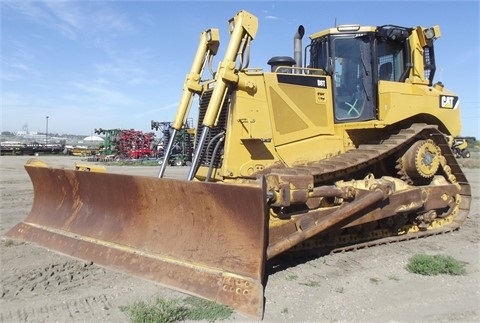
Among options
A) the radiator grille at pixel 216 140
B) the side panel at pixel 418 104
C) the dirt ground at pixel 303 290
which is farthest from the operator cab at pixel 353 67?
the dirt ground at pixel 303 290

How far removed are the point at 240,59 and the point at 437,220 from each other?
4051mm

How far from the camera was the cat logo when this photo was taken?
7273mm

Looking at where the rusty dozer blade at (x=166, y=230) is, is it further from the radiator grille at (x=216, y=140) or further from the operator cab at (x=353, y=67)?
the operator cab at (x=353, y=67)

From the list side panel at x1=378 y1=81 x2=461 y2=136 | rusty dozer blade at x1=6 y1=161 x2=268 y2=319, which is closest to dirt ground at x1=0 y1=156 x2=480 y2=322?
rusty dozer blade at x1=6 y1=161 x2=268 y2=319

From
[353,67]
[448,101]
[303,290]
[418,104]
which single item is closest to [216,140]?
[353,67]

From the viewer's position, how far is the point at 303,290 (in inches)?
177

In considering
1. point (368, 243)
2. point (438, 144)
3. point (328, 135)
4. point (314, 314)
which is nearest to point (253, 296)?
point (314, 314)

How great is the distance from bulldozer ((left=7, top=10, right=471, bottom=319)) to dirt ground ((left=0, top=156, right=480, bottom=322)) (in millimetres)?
232

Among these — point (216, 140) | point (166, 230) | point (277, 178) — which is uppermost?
point (216, 140)

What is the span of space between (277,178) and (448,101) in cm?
415

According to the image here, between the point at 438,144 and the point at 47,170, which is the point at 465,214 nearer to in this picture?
the point at 438,144

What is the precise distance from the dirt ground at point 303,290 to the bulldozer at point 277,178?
23 centimetres

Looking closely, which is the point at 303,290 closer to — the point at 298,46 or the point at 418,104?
the point at 418,104

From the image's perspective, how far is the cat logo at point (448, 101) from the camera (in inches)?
286
